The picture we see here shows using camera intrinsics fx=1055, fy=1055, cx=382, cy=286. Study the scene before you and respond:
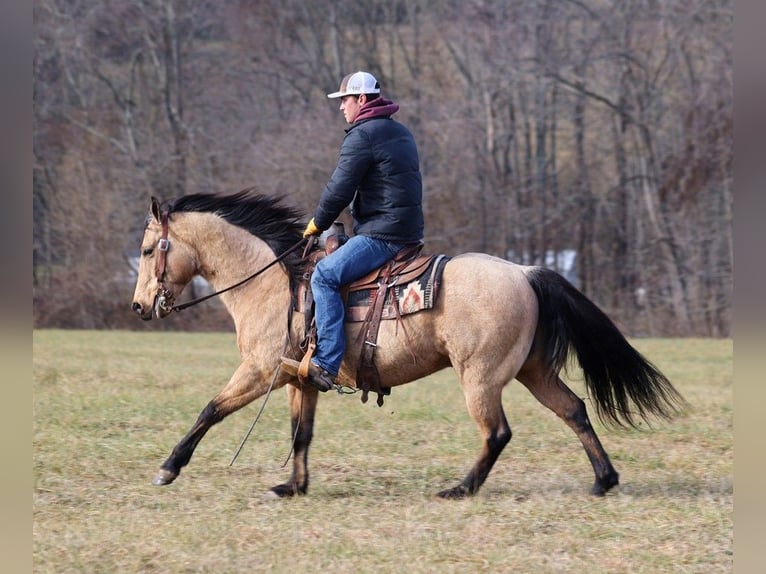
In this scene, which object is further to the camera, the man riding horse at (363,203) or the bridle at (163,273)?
the bridle at (163,273)

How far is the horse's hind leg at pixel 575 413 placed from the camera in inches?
251

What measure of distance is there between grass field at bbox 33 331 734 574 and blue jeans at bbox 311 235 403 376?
2.91 ft

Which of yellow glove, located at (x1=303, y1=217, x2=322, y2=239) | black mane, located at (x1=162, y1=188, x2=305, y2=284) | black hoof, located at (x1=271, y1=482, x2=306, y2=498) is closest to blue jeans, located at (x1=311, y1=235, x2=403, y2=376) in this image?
yellow glove, located at (x1=303, y1=217, x2=322, y2=239)

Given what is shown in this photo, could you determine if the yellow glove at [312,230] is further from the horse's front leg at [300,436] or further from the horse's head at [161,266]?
the horse's front leg at [300,436]

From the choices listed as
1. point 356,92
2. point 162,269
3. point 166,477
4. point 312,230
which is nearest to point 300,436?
point 166,477

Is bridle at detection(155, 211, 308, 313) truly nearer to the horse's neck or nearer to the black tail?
the horse's neck

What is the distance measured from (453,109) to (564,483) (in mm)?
19202

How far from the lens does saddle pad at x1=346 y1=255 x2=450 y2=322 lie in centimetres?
627

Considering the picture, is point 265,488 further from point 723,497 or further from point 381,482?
point 723,497

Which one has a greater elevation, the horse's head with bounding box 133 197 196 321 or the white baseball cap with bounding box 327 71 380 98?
the white baseball cap with bounding box 327 71 380 98

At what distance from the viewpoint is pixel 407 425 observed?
939cm

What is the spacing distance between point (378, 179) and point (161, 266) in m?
1.55

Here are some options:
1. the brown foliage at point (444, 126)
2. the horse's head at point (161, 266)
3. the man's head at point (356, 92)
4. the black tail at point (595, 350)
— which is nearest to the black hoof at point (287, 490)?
the horse's head at point (161, 266)

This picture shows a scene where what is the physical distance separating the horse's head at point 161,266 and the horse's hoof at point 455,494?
6.95 feet
